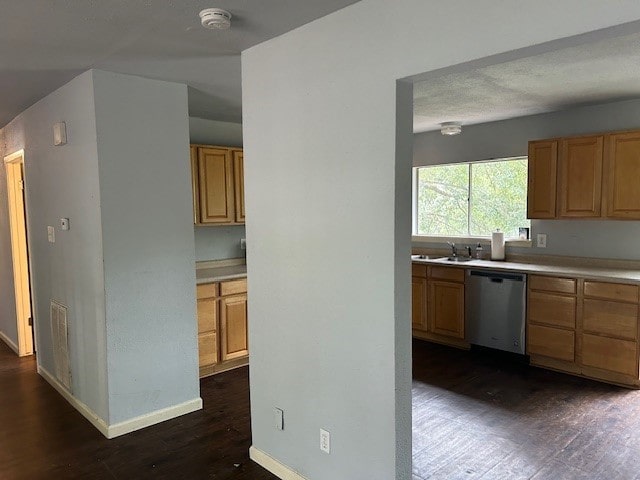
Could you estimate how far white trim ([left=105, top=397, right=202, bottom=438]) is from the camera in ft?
9.98

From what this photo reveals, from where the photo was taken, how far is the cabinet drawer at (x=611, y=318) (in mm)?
3627

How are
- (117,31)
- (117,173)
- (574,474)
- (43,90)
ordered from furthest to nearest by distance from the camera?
1. (43,90)
2. (117,173)
3. (574,474)
4. (117,31)

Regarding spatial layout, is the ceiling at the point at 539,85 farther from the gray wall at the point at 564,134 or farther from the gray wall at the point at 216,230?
the gray wall at the point at 216,230

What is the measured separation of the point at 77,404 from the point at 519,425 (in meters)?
3.21

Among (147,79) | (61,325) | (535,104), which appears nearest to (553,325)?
(535,104)

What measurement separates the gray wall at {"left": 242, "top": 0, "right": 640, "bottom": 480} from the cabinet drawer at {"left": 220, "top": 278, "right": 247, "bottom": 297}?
1.49 m

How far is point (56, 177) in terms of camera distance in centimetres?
353

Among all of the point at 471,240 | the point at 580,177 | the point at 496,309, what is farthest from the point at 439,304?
the point at 580,177

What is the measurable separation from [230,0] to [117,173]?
5.07 feet

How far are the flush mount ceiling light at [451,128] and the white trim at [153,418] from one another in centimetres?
374

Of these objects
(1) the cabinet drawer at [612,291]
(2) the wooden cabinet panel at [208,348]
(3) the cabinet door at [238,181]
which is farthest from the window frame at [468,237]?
(2) the wooden cabinet panel at [208,348]

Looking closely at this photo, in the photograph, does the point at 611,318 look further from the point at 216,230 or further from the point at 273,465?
the point at 216,230

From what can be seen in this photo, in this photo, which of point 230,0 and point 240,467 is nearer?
point 230,0

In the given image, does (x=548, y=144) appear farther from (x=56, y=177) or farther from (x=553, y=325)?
(x=56, y=177)
